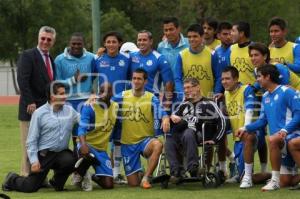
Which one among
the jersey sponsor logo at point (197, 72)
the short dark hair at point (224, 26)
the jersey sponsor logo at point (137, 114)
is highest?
the short dark hair at point (224, 26)

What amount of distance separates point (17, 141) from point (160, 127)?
7572 millimetres

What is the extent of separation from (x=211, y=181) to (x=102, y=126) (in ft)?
5.61

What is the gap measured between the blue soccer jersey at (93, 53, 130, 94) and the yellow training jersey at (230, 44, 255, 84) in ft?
5.17

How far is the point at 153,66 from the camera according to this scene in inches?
444

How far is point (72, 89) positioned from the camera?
11.2 m

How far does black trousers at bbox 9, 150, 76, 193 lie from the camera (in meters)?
9.98

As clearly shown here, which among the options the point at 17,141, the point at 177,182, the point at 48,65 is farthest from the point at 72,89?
the point at 17,141

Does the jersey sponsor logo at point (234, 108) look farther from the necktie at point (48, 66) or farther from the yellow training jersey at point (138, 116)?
the necktie at point (48, 66)

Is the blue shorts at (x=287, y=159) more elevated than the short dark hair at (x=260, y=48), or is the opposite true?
the short dark hair at (x=260, y=48)

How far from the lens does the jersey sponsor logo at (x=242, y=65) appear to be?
35.8 feet

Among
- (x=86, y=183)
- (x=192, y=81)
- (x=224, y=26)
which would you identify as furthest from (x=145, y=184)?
(x=224, y=26)

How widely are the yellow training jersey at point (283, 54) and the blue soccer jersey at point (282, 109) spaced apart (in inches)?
31.4

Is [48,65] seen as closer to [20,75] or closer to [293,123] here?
[20,75]

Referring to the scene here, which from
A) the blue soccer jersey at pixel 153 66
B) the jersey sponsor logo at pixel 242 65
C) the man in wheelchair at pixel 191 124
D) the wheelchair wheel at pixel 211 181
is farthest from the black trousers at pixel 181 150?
the jersey sponsor logo at pixel 242 65
